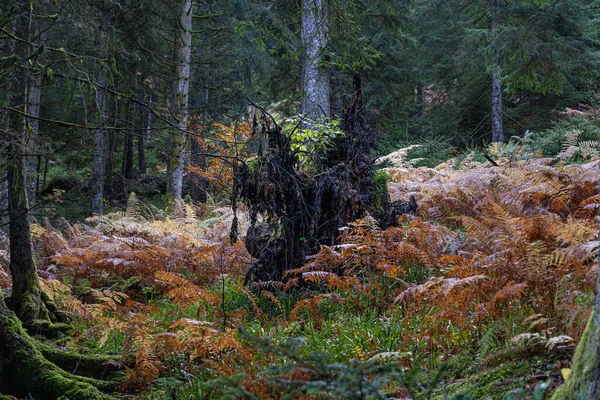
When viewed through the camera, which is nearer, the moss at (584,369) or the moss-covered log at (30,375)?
the moss at (584,369)

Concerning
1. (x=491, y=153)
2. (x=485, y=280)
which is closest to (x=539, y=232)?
(x=485, y=280)

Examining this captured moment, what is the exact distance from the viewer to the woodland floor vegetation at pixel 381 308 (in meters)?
2.74

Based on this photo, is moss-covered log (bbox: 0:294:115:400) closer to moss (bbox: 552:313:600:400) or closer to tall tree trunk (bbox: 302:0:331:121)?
moss (bbox: 552:313:600:400)

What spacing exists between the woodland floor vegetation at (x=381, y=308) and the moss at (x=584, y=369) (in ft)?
0.47

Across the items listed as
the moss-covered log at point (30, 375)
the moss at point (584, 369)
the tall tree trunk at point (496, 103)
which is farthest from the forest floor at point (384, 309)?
the tall tree trunk at point (496, 103)

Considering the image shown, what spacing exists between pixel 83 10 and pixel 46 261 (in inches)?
182

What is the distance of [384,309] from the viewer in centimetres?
475

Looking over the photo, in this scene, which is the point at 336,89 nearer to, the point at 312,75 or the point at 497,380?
the point at 312,75

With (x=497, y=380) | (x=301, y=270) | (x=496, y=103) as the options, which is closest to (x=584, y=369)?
(x=497, y=380)

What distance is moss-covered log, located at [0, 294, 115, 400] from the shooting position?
3723mm

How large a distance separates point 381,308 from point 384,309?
35mm

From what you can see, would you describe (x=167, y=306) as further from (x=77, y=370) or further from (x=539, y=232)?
Answer: (x=539, y=232)

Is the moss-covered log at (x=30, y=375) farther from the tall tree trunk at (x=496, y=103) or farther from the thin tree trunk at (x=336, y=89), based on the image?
the tall tree trunk at (x=496, y=103)

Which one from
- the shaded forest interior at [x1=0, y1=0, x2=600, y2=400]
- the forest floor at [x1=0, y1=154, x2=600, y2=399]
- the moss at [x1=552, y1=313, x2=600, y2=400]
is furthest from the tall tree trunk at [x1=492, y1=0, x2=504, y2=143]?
the moss at [x1=552, y1=313, x2=600, y2=400]
